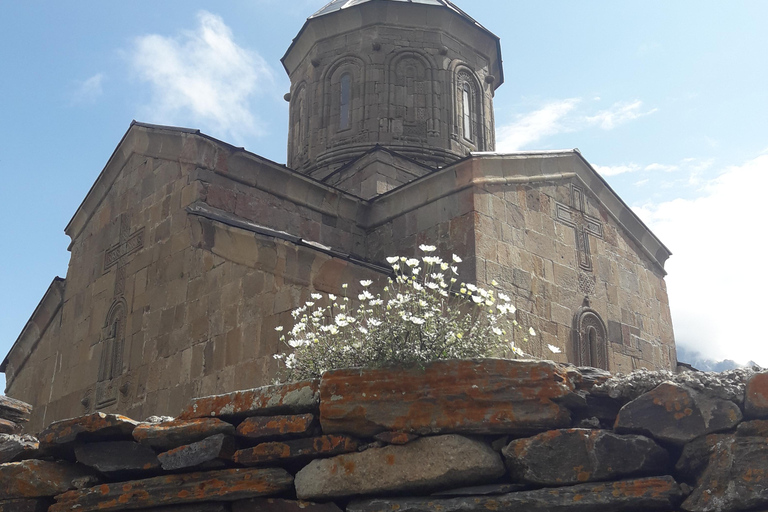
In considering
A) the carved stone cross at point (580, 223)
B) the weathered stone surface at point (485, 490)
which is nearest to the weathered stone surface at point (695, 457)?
the weathered stone surface at point (485, 490)

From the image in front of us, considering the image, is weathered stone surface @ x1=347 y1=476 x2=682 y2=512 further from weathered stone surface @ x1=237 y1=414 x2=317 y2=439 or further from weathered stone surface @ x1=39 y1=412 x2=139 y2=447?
weathered stone surface @ x1=39 y1=412 x2=139 y2=447

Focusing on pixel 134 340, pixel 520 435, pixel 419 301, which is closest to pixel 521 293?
pixel 134 340

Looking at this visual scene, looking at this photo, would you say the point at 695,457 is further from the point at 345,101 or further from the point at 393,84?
the point at 345,101

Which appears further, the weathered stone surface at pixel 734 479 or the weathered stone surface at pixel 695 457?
the weathered stone surface at pixel 695 457

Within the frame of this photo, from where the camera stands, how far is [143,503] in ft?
10.2

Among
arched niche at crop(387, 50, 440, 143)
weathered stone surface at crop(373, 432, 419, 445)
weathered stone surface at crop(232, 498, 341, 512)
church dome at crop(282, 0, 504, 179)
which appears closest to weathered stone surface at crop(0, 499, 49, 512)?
weathered stone surface at crop(232, 498, 341, 512)

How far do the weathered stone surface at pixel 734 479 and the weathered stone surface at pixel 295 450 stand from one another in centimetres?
121

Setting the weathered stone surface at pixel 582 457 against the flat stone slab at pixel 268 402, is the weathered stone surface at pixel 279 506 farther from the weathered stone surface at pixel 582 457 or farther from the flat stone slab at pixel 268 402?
the weathered stone surface at pixel 582 457

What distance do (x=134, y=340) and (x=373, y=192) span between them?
3.63 metres

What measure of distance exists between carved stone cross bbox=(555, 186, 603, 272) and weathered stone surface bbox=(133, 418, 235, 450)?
6045 millimetres

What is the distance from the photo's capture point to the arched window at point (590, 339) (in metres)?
8.06

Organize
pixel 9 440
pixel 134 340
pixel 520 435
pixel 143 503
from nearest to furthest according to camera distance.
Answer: pixel 520 435 < pixel 143 503 < pixel 9 440 < pixel 134 340

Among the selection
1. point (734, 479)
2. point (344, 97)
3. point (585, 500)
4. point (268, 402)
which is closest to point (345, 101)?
point (344, 97)

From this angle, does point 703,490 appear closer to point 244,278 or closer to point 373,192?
point 244,278
